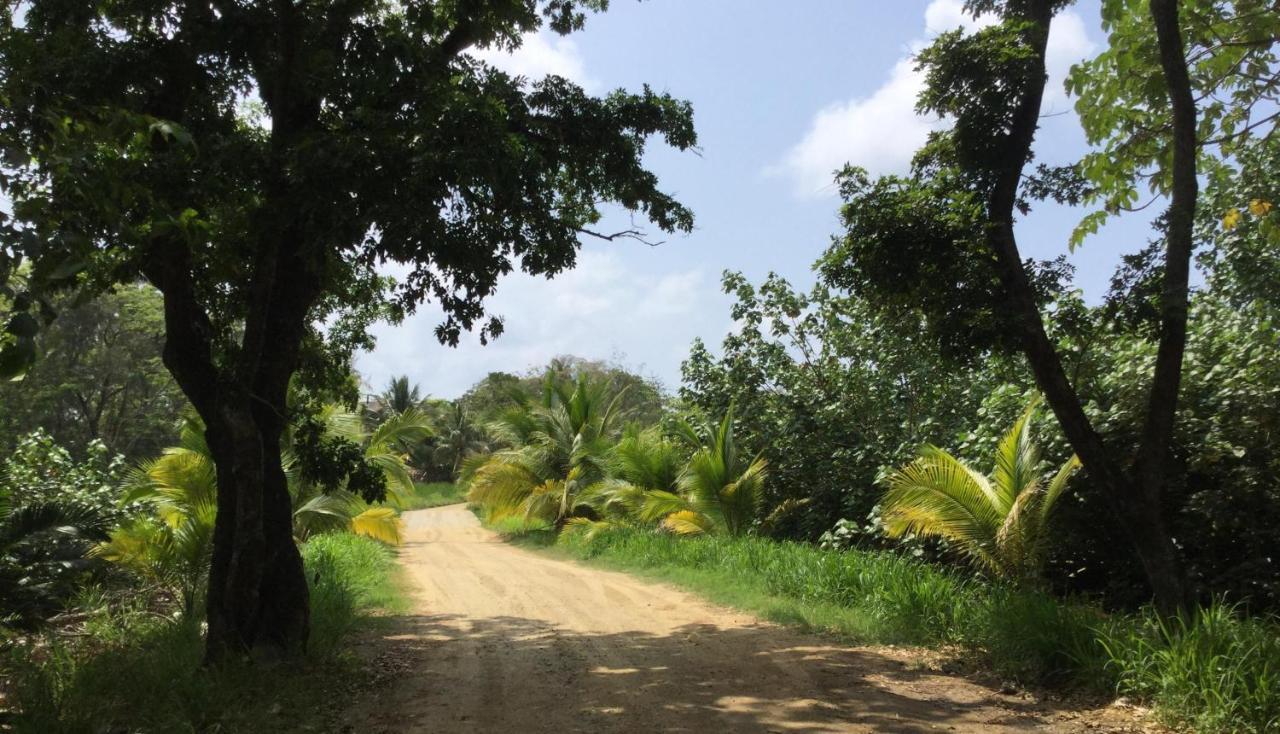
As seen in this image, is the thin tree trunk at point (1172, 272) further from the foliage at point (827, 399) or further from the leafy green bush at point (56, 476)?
the leafy green bush at point (56, 476)

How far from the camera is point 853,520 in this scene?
47.4 ft

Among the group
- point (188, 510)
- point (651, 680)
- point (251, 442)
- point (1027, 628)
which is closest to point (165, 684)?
point (251, 442)

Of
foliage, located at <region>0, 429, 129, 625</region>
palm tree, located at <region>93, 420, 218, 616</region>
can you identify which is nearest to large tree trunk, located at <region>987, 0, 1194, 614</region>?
palm tree, located at <region>93, 420, 218, 616</region>

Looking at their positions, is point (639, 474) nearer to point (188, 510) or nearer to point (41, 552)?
point (188, 510)

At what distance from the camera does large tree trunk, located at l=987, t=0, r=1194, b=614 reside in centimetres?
732

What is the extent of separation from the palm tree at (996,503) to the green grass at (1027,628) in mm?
466

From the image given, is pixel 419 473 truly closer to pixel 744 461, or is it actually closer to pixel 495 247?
pixel 744 461

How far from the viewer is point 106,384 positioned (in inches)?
1342

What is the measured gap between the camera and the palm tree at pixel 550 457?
78.9ft

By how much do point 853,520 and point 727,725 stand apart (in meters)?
9.00

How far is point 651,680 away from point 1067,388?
429cm

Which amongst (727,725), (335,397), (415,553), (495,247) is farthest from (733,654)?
(415,553)

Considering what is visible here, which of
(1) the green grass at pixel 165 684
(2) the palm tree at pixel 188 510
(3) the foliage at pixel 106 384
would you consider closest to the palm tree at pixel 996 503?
(1) the green grass at pixel 165 684

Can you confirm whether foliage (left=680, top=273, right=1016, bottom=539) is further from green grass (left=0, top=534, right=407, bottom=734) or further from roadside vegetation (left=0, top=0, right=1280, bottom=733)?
green grass (left=0, top=534, right=407, bottom=734)
